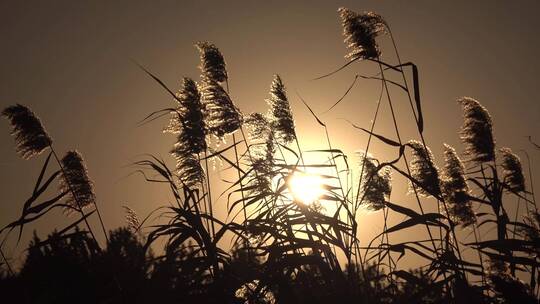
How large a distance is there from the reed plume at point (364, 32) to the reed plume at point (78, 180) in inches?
132

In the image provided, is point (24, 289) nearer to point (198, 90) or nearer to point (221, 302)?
point (221, 302)

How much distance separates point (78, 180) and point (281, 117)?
251 cm

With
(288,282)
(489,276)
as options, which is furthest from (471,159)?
(288,282)

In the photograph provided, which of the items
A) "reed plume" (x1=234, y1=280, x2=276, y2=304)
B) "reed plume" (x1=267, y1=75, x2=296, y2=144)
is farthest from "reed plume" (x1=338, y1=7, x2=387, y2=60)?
"reed plume" (x1=234, y1=280, x2=276, y2=304)

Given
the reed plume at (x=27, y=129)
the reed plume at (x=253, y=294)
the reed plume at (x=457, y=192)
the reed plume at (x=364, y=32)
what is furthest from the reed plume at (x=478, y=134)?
the reed plume at (x=27, y=129)

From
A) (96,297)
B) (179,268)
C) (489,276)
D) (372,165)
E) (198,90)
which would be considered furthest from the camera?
(372,165)

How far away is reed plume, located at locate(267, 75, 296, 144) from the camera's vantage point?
5.65m

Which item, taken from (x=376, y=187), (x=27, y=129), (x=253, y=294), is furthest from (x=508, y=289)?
(x=27, y=129)

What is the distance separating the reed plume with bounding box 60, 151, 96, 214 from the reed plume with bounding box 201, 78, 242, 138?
179cm

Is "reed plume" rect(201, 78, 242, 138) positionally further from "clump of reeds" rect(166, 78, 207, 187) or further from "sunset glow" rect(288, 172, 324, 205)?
"sunset glow" rect(288, 172, 324, 205)

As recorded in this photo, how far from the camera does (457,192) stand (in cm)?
631

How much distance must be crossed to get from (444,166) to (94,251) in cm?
431

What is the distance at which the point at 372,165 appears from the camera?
6.11 metres

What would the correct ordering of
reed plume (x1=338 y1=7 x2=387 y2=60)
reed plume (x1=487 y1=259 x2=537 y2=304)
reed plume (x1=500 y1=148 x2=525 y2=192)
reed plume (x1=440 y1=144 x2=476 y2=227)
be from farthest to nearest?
reed plume (x1=500 y1=148 x2=525 y2=192) < reed plume (x1=440 y1=144 x2=476 y2=227) < reed plume (x1=338 y1=7 x2=387 y2=60) < reed plume (x1=487 y1=259 x2=537 y2=304)
